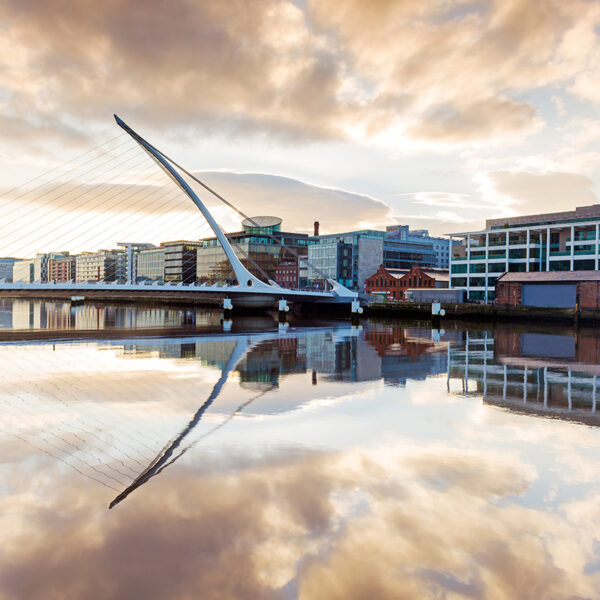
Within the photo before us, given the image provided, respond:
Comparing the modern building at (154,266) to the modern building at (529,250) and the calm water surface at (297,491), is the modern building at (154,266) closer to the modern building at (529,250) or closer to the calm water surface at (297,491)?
the modern building at (529,250)

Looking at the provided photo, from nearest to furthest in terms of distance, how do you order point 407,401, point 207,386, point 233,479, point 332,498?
1. point 332,498
2. point 233,479
3. point 407,401
4. point 207,386

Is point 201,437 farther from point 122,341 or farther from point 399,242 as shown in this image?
point 399,242

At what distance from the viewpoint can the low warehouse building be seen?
64812 millimetres

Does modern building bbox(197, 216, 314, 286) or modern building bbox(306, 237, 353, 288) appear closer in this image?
modern building bbox(306, 237, 353, 288)

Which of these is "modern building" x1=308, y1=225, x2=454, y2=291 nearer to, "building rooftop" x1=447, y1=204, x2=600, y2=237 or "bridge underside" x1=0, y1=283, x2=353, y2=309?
"bridge underside" x1=0, y1=283, x2=353, y2=309

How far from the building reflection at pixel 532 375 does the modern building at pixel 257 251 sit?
100971mm

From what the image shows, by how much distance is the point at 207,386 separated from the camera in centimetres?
1902

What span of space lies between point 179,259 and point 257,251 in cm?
4915

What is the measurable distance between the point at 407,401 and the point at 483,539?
31.1ft

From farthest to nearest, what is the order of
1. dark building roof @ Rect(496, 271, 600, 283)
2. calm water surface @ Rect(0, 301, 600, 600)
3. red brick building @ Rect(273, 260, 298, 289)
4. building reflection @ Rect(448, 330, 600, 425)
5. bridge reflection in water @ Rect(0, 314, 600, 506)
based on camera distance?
1. red brick building @ Rect(273, 260, 298, 289)
2. dark building roof @ Rect(496, 271, 600, 283)
3. building reflection @ Rect(448, 330, 600, 425)
4. bridge reflection in water @ Rect(0, 314, 600, 506)
5. calm water surface @ Rect(0, 301, 600, 600)

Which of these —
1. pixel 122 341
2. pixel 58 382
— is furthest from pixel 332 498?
pixel 122 341

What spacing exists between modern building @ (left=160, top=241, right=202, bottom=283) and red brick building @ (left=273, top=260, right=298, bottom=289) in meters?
38.7

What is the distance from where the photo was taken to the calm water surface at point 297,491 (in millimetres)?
6309

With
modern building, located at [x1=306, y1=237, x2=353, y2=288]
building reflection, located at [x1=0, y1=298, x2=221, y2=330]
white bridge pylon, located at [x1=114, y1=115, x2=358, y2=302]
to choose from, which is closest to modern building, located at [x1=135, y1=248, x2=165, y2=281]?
modern building, located at [x1=306, y1=237, x2=353, y2=288]
